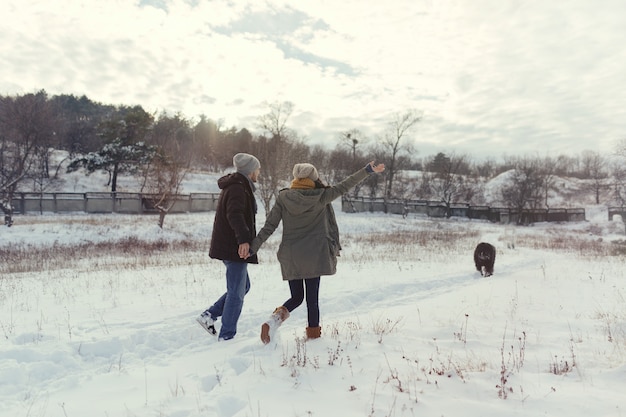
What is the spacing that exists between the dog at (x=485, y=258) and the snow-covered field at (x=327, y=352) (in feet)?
4.79

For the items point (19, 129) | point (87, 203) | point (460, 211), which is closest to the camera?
point (19, 129)

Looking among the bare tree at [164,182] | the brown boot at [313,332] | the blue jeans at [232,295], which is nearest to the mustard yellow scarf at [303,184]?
the blue jeans at [232,295]

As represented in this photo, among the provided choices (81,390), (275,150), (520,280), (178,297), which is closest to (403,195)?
(275,150)

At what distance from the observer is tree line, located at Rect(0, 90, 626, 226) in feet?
88.9

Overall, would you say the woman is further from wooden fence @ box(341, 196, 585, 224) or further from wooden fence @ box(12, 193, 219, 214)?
wooden fence @ box(341, 196, 585, 224)

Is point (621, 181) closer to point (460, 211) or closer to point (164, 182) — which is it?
point (460, 211)

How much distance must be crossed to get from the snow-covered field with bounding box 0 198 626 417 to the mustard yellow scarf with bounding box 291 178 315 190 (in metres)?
1.71

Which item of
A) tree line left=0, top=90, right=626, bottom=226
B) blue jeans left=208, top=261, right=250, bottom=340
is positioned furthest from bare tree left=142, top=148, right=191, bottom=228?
blue jeans left=208, top=261, right=250, bottom=340

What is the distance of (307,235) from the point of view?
4.39 meters

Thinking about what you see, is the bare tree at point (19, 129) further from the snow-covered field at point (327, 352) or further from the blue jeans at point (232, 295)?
the blue jeans at point (232, 295)

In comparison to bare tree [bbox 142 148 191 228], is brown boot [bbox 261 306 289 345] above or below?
below

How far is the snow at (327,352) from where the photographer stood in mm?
3066

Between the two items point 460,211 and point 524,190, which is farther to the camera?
point 460,211

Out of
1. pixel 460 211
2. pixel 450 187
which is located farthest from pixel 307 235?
pixel 450 187
